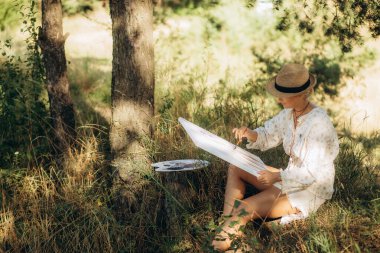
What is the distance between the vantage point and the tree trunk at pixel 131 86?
13.6 ft

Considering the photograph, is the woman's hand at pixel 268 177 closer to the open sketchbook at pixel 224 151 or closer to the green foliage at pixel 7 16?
the open sketchbook at pixel 224 151

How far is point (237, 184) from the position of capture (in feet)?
12.1

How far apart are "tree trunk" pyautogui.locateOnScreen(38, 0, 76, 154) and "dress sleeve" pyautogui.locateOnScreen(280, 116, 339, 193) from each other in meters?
2.36

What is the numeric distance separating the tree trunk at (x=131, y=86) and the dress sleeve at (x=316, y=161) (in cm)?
141

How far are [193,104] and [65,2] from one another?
253 inches

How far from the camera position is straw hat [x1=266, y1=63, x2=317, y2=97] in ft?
11.1

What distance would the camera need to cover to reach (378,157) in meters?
5.69

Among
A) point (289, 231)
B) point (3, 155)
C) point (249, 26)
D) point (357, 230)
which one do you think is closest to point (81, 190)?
point (3, 155)

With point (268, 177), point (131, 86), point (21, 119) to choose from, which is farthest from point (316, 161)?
point (21, 119)

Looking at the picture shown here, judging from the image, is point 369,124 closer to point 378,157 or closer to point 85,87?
point 378,157

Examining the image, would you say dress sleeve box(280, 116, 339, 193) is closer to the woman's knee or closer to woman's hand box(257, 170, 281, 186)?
woman's hand box(257, 170, 281, 186)

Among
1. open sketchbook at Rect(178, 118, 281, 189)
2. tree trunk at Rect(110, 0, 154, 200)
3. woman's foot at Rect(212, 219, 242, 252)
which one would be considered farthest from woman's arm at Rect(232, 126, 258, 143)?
tree trunk at Rect(110, 0, 154, 200)

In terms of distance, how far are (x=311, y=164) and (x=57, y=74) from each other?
2.67 m

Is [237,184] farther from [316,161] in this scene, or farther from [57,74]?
[57,74]
